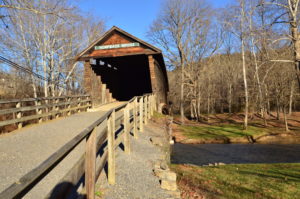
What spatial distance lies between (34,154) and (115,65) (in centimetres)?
1669

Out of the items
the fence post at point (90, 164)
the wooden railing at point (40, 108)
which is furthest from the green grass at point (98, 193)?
the wooden railing at point (40, 108)

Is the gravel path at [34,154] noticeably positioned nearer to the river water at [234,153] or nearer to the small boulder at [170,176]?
the small boulder at [170,176]

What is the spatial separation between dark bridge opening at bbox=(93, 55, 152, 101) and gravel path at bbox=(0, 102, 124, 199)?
9.15m

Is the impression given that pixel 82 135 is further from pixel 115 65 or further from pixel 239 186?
pixel 115 65

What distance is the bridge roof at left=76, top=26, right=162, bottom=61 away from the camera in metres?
14.8

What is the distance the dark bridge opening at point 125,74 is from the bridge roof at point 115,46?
1.32m

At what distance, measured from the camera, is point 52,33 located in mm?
17656

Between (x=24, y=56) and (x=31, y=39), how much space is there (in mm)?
1446

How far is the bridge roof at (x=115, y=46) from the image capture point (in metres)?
14.8

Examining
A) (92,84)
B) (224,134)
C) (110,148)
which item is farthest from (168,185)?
(224,134)

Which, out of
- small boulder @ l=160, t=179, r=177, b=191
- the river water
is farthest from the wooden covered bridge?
the river water

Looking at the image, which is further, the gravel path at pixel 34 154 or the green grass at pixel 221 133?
the green grass at pixel 221 133

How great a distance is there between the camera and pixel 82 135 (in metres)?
2.17

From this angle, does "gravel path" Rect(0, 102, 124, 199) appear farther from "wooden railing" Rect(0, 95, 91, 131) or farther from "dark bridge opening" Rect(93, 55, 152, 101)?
"dark bridge opening" Rect(93, 55, 152, 101)
